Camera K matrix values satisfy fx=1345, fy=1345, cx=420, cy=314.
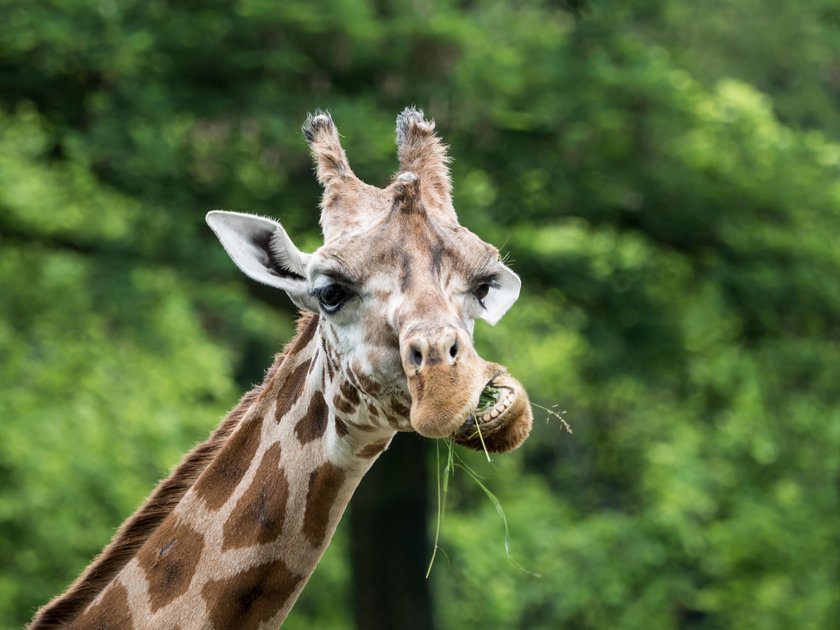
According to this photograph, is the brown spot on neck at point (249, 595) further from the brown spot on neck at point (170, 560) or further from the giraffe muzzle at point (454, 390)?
the giraffe muzzle at point (454, 390)

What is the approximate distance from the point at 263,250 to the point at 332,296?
42 cm

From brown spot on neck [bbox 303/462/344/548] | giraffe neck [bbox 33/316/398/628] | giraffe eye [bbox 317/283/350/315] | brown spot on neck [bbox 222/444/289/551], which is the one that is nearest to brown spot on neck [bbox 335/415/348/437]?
giraffe neck [bbox 33/316/398/628]

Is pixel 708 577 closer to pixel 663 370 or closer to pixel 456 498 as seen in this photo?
pixel 663 370

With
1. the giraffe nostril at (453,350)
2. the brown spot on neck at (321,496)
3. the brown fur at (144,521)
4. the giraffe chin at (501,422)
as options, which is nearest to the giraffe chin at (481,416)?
the giraffe chin at (501,422)

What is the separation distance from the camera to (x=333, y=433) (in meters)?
4.43

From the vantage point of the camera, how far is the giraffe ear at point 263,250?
4.50 metres

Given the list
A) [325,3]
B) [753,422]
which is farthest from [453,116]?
[753,422]

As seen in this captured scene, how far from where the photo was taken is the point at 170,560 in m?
4.52

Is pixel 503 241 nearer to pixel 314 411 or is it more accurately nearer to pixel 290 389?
pixel 290 389

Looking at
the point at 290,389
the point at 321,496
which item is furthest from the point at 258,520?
the point at 290,389

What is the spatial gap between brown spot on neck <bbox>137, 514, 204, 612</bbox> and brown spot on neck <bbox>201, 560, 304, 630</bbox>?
0.35 ft

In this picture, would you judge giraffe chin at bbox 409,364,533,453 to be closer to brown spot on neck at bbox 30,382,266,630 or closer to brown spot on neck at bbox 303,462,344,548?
brown spot on neck at bbox 303,462,344,548

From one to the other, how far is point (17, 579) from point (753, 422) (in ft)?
30.4

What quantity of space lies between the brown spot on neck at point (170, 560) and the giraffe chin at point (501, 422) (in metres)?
1.06
